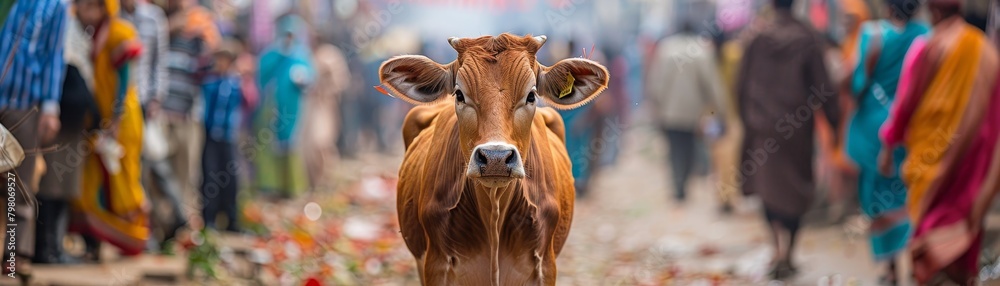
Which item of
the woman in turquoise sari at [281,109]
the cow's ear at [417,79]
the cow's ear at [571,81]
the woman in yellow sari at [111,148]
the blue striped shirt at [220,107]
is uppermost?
the cow's ear at [417,79]

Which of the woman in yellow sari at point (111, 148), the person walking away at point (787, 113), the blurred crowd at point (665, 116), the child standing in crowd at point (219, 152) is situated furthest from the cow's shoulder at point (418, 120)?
the child standing in crowd at point (219, 152)

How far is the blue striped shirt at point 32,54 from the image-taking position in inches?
269

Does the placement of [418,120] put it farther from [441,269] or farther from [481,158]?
[481,158]

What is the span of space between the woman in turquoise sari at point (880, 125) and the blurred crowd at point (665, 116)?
2cm

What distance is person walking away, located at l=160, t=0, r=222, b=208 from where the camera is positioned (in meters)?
10.4

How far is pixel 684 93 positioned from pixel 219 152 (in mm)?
5349

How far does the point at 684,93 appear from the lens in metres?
13.7

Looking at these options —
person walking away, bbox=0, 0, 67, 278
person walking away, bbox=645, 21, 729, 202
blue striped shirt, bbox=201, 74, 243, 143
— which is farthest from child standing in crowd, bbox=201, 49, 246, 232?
person walking away, bbox=645, 21, 729, 202

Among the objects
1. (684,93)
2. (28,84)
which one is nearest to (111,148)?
(28,84)

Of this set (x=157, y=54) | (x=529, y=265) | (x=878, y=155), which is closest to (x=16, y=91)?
(x=157, y=54)

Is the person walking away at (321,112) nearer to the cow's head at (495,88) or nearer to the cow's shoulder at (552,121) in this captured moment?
the cow's shoulder at (552,121)

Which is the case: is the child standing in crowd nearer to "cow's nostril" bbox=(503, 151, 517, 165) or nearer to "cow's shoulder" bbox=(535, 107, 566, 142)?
"cow's shoulder" bbox=(535, 107, 566, 142)

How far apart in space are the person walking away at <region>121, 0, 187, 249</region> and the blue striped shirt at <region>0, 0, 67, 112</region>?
1.64m

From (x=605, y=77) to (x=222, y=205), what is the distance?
6.22m
